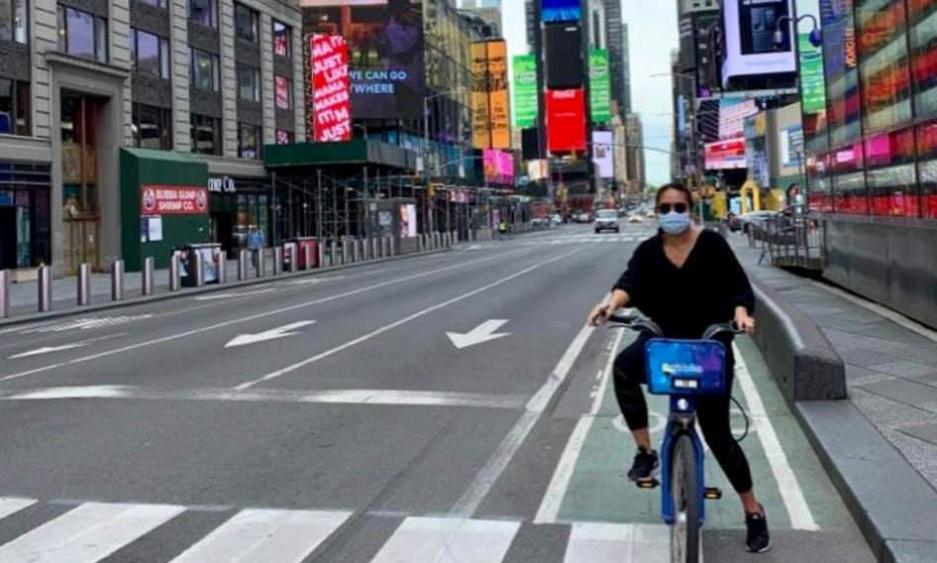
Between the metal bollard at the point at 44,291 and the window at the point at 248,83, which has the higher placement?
the window at the point at 248,83

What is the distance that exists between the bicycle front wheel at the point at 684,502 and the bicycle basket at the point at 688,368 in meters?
0.24

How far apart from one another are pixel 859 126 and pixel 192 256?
20.6 metres

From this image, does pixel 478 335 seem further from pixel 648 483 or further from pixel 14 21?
pixel 14 21

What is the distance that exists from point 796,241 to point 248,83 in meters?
36.3

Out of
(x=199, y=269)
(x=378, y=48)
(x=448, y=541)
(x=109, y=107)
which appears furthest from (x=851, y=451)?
(x=378, y=48)

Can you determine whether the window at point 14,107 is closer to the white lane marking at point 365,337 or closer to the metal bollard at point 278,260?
the metal bollard at point 278,260

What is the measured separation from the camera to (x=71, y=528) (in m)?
5.57

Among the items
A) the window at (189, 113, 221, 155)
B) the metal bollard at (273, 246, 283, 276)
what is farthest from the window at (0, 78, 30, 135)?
the window at (189, 113, 221, 155)

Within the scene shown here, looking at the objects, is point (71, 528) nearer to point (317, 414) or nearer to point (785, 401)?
point (317, 414)

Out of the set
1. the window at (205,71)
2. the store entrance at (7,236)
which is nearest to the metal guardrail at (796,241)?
the store entrance at (7,236)

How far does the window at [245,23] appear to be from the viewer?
51.2 m

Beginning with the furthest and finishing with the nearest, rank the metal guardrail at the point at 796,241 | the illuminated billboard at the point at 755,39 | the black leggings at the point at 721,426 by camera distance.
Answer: the illuminated billboard at the point at 755,39 < the metal guardrail at the point at 796,241 < the black leggings at the point at 721,426

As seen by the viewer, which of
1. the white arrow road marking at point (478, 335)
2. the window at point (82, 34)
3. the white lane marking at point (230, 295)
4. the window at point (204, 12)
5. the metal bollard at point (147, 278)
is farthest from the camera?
the window at point (204, 12)

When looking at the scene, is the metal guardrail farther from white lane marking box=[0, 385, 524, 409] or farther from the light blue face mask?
the light blue face mask
